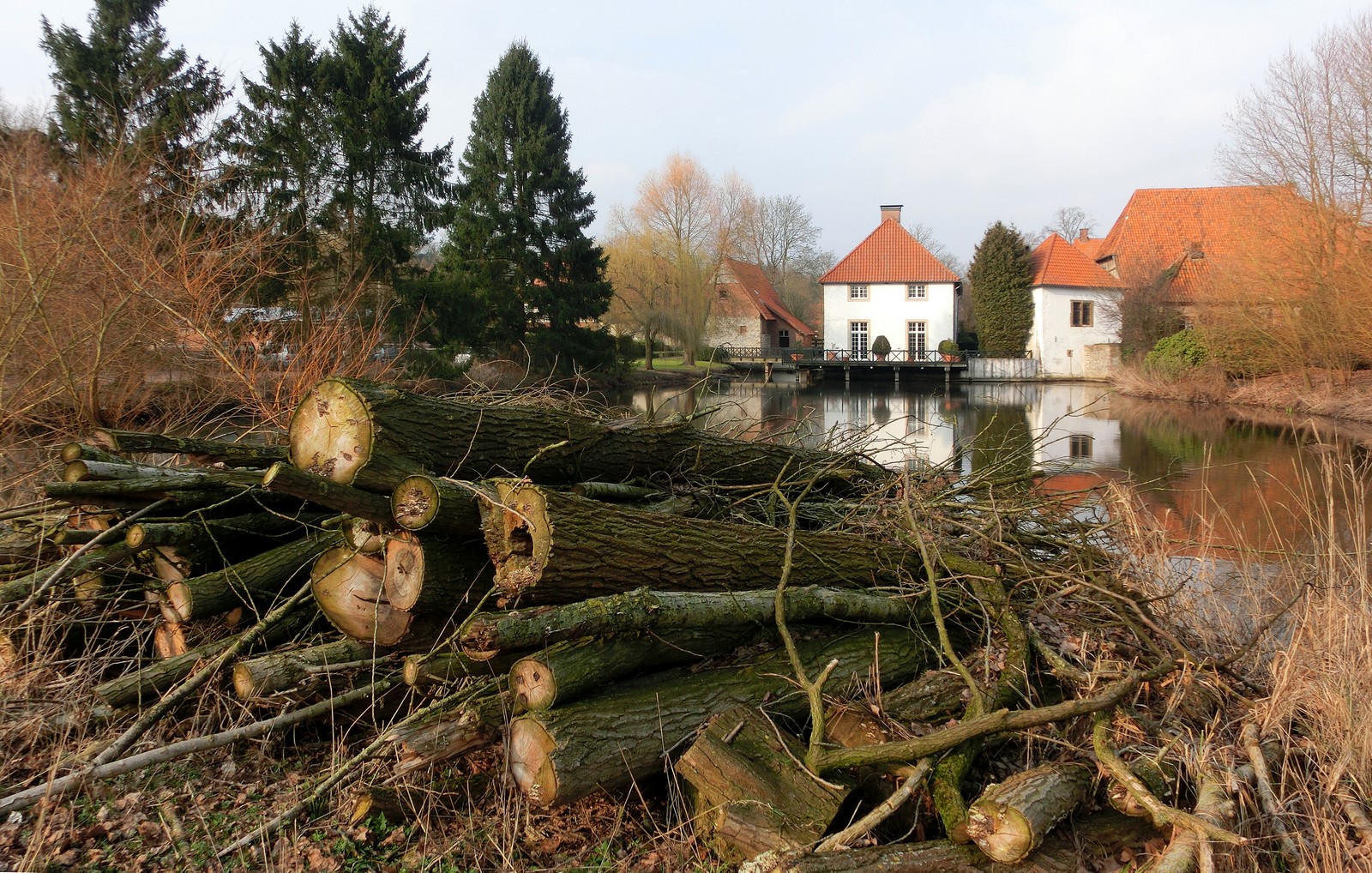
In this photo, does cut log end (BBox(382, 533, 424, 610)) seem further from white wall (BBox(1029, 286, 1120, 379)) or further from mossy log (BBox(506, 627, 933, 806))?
white wall (BBox(1029, 286, 1120, 379))

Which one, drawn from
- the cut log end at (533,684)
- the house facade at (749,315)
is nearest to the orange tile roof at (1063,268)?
the house facade at (749,315)

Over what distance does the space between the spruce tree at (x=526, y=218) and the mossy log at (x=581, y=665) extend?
2344cm

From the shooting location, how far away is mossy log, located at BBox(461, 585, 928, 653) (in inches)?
114

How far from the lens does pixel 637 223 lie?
140 feet

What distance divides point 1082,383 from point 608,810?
1633 inches

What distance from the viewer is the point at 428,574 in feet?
10.9

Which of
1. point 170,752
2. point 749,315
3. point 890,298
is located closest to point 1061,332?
point 890,298

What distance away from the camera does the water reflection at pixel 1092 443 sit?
655cm

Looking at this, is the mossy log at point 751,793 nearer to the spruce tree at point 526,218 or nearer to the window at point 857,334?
the spruce tree at point 526,218

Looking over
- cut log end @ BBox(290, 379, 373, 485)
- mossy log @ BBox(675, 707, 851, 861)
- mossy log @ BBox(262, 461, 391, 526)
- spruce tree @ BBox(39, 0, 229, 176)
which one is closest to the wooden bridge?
spruce tree @ BBox(39, 0, 229, 176)

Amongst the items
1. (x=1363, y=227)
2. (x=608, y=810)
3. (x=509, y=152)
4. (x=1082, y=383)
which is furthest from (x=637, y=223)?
(x=608, y=810)

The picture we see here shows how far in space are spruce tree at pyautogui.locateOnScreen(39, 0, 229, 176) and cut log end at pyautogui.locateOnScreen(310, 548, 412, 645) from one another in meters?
17.2

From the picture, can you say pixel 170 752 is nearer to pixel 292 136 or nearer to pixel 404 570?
pixel 404 570

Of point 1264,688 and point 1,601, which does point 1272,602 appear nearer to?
point 1264,688
